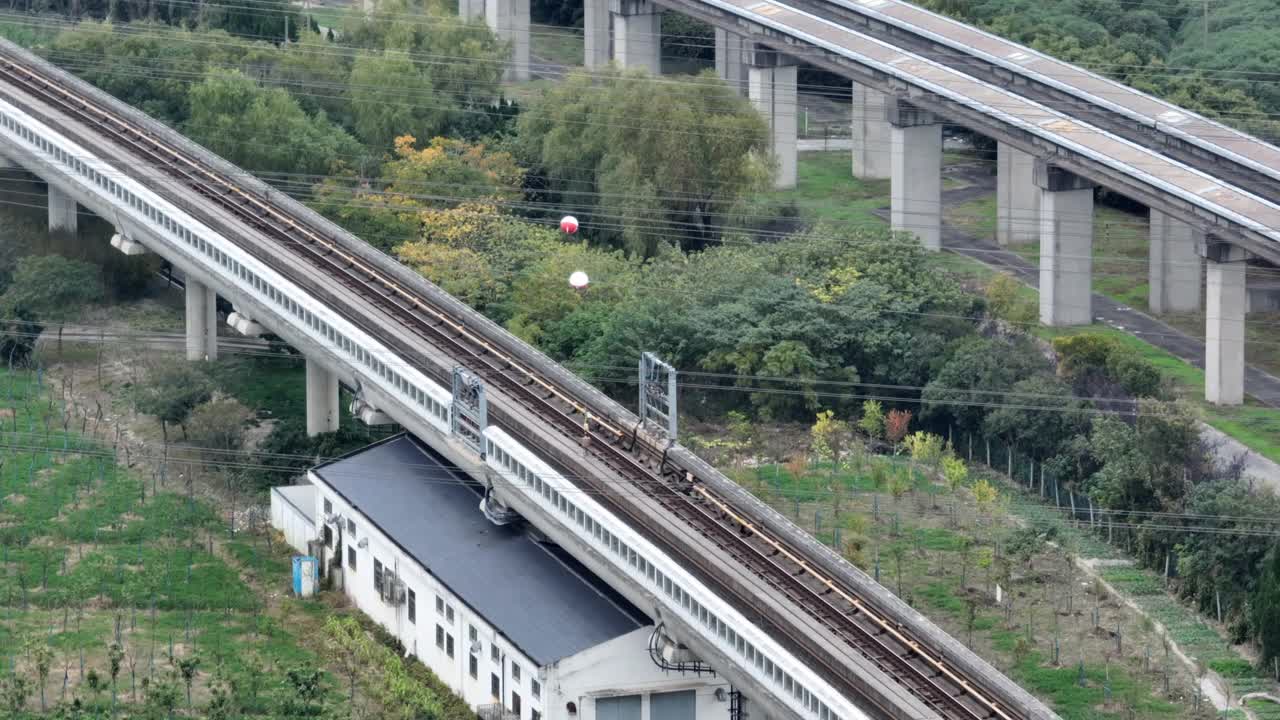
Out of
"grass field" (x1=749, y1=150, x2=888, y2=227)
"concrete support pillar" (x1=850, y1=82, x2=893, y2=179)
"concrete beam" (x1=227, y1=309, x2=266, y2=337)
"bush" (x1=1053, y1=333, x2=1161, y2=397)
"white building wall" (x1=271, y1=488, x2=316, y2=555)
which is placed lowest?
"white building wall" (x1=271, y1=488, x2=316, y2=555)

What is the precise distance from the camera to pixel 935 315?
102m

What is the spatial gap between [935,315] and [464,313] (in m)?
18.7

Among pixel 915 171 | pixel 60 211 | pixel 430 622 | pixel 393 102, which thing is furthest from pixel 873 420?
pixel 60 211

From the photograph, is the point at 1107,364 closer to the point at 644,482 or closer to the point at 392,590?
the point at 644,482

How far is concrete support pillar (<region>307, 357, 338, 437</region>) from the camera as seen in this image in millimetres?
97125

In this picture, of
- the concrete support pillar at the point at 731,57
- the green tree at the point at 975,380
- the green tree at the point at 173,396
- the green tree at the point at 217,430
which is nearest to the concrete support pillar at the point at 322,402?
the green tree at the point at 217,430

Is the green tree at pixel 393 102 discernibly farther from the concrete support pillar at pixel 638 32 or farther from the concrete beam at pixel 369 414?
the concrete beam at pixel 369 414

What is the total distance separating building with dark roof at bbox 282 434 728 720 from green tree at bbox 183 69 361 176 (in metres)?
29.7

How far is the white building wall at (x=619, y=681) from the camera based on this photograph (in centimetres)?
7344

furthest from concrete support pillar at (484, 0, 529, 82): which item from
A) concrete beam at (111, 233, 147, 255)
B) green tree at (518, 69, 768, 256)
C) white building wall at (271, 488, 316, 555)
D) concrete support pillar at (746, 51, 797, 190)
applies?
white building wall at (271, 488, 316, 555)

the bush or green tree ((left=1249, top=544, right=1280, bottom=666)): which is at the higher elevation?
the bush

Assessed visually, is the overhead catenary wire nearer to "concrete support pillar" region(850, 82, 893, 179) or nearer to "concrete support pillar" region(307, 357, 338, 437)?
"concrete support pillar" region(307, 357, 338, 437)

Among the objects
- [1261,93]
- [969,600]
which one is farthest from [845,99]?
[969,600]

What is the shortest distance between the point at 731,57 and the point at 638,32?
17.4 ft
